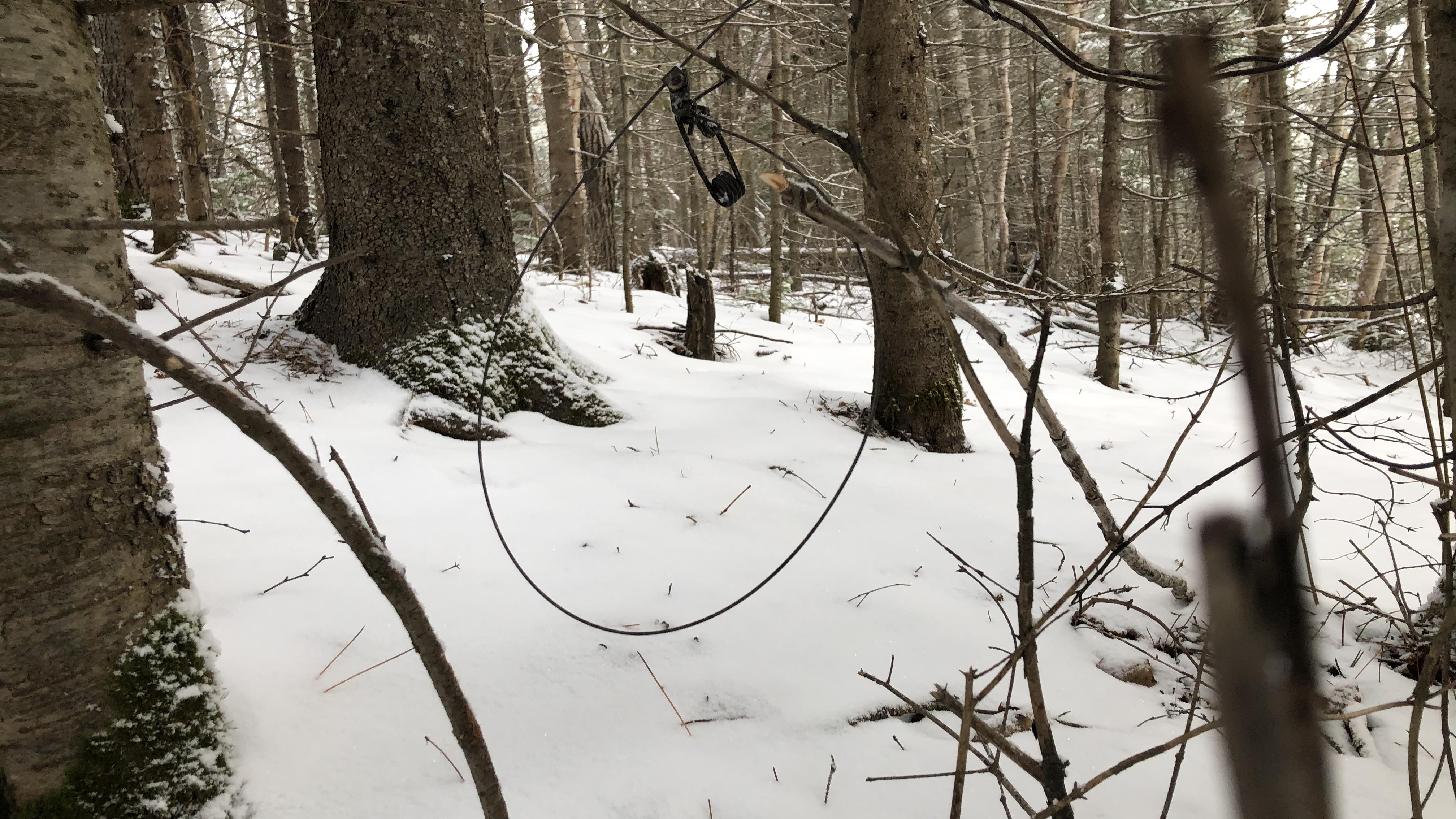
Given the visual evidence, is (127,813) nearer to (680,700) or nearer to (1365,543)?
(680,700)

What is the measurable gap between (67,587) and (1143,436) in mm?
4450

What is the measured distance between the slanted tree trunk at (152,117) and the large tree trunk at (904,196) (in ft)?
14.5

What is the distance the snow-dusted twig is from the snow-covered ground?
516mm

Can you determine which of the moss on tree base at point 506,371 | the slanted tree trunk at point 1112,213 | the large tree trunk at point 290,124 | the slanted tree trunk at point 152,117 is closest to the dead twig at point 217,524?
the moss on tree base at point 506,371

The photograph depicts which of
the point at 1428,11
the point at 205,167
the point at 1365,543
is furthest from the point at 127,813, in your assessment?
the point at 205,167

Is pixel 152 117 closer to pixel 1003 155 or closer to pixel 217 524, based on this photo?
pixel 217 524

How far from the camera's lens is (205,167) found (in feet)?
19.3

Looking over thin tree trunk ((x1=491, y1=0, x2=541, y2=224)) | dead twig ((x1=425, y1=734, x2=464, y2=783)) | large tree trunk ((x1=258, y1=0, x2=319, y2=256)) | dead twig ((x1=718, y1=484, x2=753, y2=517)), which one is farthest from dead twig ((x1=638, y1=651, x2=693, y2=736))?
large tree trunk ((x1=258, y1=0, x2=319, y2=256))

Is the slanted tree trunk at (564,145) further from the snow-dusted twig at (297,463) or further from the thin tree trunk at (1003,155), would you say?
the snow-dusted twig at (297,463)

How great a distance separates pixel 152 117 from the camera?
5258mm

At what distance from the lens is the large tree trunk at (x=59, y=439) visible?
3.86ft

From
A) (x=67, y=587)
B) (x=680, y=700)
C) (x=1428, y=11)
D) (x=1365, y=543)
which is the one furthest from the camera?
(x=1365, y=543)

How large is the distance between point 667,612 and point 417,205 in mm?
1932

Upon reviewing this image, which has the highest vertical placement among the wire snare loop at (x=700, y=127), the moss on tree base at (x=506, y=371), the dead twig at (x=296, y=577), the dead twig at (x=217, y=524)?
the wire snare loop at (x=700, y=127)
